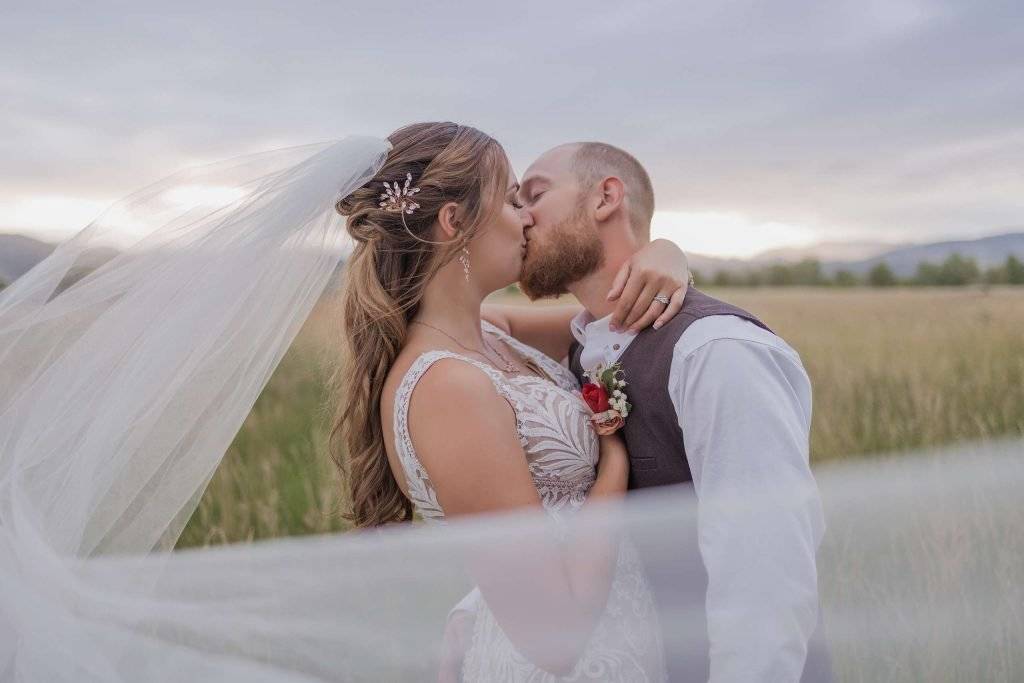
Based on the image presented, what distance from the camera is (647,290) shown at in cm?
237

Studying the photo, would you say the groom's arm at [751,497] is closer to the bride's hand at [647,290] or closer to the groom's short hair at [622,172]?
the bride's hand at [647,290]

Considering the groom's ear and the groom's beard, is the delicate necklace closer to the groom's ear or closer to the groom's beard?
the groom's beard

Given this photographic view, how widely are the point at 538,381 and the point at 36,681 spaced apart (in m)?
1.34

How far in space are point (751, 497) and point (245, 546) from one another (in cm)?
127

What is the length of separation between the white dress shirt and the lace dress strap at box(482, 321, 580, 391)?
2.11ft

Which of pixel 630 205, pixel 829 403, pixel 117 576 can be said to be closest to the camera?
pixel 117 576

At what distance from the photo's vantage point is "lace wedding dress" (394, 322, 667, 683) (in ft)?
7.29

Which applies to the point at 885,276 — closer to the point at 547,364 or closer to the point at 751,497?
the point at 547,364

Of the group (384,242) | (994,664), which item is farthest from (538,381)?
(994,664)

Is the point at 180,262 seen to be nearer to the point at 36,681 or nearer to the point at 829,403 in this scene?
the point at 36,681

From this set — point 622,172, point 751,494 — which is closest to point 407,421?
point 751,494

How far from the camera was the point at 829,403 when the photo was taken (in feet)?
14.9

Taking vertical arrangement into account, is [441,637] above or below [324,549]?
below

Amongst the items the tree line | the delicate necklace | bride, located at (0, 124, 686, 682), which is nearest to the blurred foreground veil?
bride, located at (0, 124, 686, 682)
